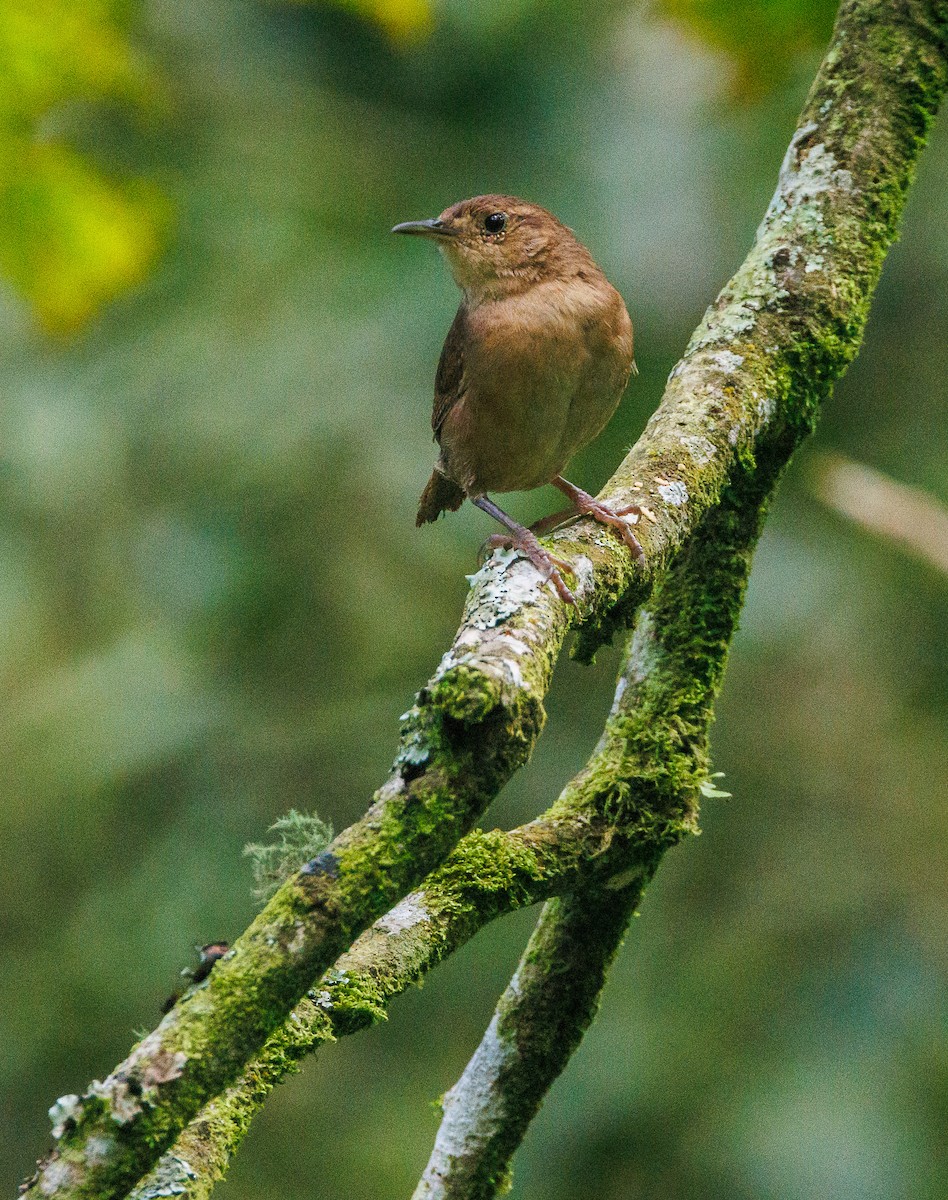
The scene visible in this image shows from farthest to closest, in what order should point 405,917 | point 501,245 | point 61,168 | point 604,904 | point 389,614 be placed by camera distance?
point 389,614
point 501,245
point 61,168
point 604,904
point 405,917

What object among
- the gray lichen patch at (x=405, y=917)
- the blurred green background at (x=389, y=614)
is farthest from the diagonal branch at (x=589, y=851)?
the blurred green background at (x=389, y=614)

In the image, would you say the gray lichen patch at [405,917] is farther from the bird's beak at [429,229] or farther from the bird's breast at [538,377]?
the bird's beak at [429,229]

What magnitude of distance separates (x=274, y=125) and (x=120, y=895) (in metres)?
3.65

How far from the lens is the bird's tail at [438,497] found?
166 inches

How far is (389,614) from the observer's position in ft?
19.7

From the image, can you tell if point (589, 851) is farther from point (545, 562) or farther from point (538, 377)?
point (538, 377)

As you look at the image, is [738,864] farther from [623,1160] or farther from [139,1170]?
[139,1170]

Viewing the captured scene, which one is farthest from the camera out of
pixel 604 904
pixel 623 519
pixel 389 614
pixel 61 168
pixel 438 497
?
pixel 389 614

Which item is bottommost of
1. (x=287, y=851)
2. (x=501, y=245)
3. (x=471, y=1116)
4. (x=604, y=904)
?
(x=471, y=1116)

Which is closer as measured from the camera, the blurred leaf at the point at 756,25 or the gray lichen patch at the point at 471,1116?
the gray lichen patch at the point at 471,1116

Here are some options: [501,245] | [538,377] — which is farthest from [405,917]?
[501,245]

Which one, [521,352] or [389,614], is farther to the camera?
[389,614]

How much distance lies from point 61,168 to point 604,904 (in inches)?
85.3

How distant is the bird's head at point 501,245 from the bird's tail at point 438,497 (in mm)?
650
